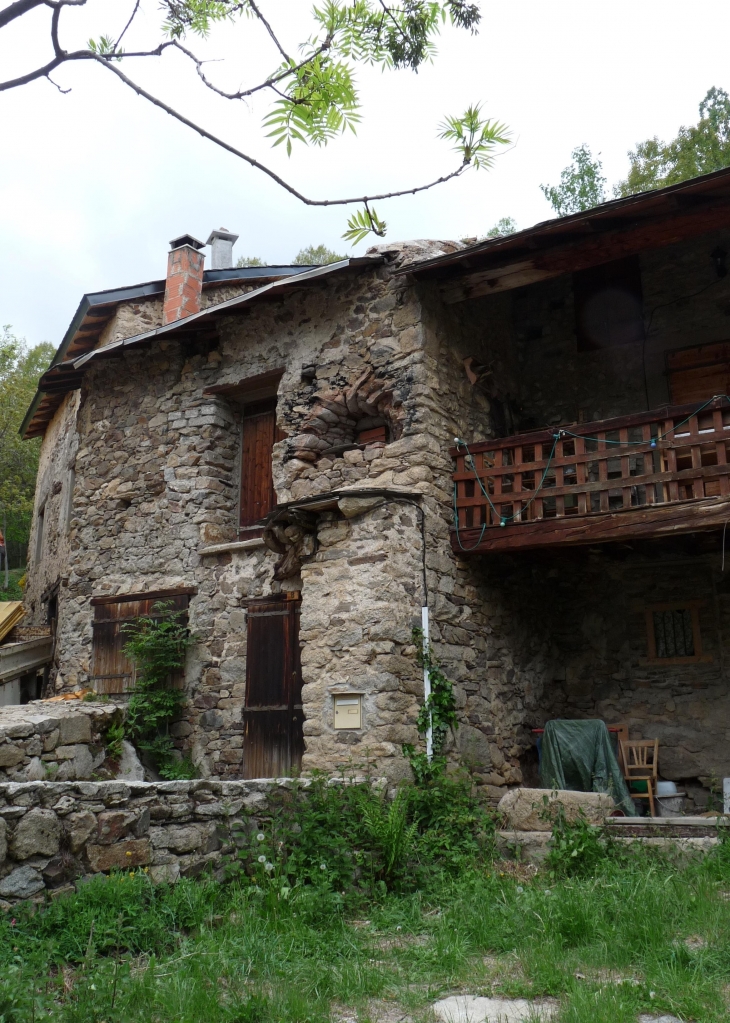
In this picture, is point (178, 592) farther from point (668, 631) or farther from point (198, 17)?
point (198, 17)

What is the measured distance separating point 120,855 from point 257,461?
19.3 feet

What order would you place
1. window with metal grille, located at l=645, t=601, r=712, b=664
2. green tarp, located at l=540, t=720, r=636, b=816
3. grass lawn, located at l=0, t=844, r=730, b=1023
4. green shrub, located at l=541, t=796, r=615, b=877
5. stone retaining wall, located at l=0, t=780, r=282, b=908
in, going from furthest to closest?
window with metal grille, located at l=645, t=601, r=712, b=664 → green tarp, located at l=540, t=720, r=636, b=816 → green shrub, located at l=541, t=796, r=615, b=877 → stone retaining wall, located at l=0, t=780, r=282, b=908 → grass lawn, located at l=0, t=844, r=730, b=1023

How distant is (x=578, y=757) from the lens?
803cm

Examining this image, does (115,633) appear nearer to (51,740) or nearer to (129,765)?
(129,765)

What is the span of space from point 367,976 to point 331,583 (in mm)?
3963

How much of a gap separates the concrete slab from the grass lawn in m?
0.07

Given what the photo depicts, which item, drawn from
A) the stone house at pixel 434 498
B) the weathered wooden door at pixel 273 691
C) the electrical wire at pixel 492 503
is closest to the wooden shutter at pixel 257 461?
the stone house at pixel 434 498

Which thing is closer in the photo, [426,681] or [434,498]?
[426,681]

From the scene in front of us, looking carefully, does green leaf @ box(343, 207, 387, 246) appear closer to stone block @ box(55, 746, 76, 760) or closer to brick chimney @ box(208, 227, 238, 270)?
stone block @ box(55, 746, 76, 760)

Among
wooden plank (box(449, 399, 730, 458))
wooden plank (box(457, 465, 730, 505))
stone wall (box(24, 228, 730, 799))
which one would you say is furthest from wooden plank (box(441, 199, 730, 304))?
wooden plank (box(457, 465, 730, 505))

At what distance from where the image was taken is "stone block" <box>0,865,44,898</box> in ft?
13.5

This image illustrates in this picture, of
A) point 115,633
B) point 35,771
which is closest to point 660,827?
point 35,771

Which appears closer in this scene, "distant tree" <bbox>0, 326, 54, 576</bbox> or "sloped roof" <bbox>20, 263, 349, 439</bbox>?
"sloped roof" <bbox>20, 263, 349, 439</bbox>

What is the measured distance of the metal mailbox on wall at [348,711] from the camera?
710cm
